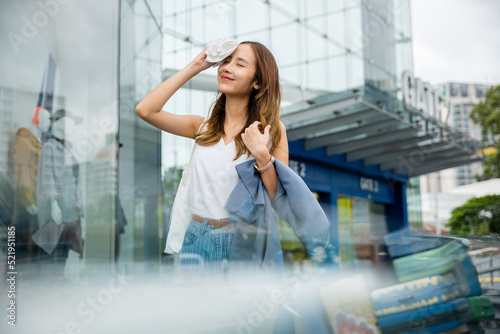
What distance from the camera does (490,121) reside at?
19.8 metres

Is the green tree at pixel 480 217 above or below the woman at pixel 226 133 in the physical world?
below

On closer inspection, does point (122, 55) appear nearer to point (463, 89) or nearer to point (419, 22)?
point (419, 22)

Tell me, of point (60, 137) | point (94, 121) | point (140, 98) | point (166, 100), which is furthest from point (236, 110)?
point (140, 98)

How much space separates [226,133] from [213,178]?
0.18 meters

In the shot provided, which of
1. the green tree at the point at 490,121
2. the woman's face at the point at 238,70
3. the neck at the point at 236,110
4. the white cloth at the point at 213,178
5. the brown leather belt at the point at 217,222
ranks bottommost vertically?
the brown leather belt at the point at 217,222

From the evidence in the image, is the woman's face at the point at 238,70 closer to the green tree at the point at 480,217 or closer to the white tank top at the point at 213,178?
the white tank top at the point at 213,178

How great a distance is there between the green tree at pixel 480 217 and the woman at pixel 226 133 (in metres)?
1.60

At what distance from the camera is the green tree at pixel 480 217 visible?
346cm

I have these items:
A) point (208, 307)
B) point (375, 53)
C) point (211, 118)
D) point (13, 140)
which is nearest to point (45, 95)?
point (13, 140)

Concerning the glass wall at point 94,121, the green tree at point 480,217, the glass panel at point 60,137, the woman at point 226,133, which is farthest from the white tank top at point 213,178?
the green tree at point 480,217

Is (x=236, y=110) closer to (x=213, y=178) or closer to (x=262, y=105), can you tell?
(x=262, y=105)

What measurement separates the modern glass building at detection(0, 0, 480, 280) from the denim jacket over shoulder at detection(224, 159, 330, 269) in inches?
1.7

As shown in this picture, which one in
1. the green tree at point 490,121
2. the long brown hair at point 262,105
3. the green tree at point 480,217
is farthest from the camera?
the green tree at point 490,121

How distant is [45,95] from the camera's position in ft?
11.2
